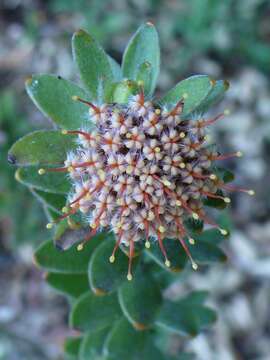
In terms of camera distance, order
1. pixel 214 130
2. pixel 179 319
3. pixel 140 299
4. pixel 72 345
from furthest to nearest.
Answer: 1. pixel 214 130
2. pixel 72 345
3. pixel 179 319
4. pixel 140 299

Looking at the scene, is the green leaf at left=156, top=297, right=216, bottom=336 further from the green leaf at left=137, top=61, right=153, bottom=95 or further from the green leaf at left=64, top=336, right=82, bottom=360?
the green leaf at left=137, top=61, right=153, bottom=95

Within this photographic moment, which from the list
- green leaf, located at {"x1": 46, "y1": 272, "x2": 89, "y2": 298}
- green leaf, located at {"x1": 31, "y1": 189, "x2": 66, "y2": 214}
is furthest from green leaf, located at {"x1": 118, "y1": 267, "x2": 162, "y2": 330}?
green leaf, located at {"x1": 31, "y1": 189, "x2": 66, "y2": 214}

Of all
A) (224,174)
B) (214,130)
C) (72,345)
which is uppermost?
(224,174)

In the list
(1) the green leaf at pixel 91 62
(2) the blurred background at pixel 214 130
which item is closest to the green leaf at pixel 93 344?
(1) the green leaf at pixel 91 62

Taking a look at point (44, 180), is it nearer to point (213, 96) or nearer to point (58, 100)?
point (58, 100)

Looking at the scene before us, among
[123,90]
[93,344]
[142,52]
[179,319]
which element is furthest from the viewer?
[93,344]

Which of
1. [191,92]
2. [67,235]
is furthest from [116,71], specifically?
[67,235]

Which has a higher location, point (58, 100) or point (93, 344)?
point (58, 100)
